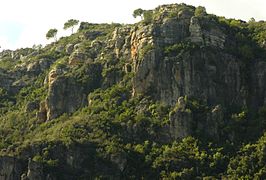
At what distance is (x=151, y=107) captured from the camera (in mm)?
125938

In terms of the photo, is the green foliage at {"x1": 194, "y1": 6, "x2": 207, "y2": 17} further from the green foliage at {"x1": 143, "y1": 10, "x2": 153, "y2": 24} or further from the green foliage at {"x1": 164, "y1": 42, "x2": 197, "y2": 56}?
the green foliage at {"x1": 164, "y1": 42, "x2": 197, "y2": 56}

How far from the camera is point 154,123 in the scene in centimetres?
12281

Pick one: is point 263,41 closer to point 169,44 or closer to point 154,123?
point 169,44

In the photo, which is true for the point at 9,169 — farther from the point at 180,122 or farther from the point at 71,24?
the point at 71,24

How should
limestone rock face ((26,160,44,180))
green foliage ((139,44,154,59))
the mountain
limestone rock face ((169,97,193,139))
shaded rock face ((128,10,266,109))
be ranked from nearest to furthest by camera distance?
limestone rock face ((26,160,44,180)), the mountain, limestone rock face ((169,97,193,139)), shaded rock face ((128,10,266,109)), green foliage ((139,44,154,59))

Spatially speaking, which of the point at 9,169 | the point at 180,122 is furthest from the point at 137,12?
the point at 9,169

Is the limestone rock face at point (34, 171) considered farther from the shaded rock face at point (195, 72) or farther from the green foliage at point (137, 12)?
the green foliage at point (137, 12)

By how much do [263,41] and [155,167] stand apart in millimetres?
32151

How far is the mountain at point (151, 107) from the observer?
378 ft

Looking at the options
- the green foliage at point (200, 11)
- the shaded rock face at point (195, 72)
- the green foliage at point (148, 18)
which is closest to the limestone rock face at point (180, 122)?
the shaded rock face at point (195, 72)

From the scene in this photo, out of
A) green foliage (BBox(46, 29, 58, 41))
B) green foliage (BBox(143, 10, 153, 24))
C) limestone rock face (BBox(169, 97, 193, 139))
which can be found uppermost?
green foliage (BBox(46, 29, 58, 41))

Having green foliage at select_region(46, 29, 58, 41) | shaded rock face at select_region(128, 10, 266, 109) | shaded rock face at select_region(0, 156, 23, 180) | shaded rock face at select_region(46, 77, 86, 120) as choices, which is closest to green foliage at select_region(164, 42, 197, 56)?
shaded rock face at select_region(128, 10, 266, 109)

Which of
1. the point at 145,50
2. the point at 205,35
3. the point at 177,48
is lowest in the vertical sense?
the point at 145,50

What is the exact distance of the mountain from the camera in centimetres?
11519
